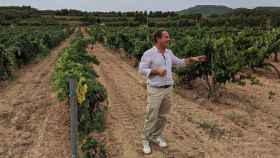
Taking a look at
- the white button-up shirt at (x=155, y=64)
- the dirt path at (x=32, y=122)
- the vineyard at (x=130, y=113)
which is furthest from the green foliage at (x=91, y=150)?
the white button-up shirt at (x=155, y=64)

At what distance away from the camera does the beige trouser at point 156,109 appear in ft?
17.9

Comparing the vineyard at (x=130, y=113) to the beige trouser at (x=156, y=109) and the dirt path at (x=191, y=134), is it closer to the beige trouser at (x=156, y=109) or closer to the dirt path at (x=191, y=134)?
the dirt path at (x=191, y=134)

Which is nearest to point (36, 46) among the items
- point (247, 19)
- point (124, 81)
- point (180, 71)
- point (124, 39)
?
point (124, 39)

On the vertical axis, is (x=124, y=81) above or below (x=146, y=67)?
below

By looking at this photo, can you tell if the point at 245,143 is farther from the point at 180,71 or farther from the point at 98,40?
the point at 98,40

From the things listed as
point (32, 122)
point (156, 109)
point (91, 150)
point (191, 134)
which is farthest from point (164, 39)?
point (32, 122)

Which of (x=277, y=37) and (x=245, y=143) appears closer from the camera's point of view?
(x=245, y=143)

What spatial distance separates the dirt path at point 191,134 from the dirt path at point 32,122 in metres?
0.94

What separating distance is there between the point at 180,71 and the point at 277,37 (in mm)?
8065

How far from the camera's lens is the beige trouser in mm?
5445

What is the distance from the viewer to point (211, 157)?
5.64 metres

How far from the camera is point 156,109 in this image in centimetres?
550

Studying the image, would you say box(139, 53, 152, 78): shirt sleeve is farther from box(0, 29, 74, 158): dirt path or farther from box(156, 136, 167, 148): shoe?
box(0, 29, 74, 158): dirt path

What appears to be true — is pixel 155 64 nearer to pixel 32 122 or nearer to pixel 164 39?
pixel 164 39
